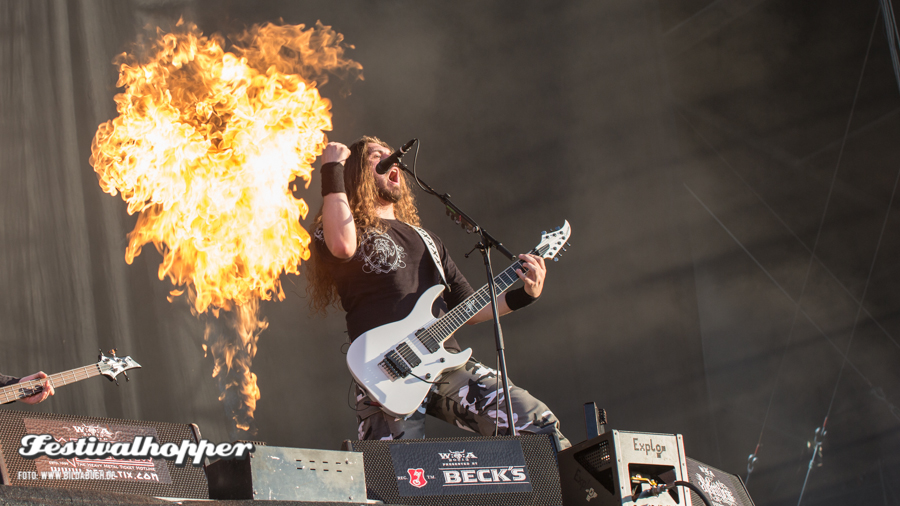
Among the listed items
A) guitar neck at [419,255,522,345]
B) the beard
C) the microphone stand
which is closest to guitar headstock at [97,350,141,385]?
the beard

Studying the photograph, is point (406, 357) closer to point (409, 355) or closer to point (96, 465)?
point (409, 355)

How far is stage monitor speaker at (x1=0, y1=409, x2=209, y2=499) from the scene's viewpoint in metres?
1.60

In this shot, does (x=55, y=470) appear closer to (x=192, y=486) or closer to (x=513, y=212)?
(x=192, y=486)

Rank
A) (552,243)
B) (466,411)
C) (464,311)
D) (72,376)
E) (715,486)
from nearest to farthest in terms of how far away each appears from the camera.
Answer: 1. (715,486)
2. (466,411)
3. (464,311)
4. (72,376)
5. (552,243)

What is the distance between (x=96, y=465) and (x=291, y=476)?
1.46 feet

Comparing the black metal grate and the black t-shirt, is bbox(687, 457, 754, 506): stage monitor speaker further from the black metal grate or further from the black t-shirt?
the black t-shirt

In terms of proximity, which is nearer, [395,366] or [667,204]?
[395,366]

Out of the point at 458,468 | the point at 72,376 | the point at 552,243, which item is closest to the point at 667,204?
the point at 552,243

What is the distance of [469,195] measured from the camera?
15.5ft

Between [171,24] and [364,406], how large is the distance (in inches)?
105

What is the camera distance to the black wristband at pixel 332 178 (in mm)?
2672

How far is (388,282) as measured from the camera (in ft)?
8.91

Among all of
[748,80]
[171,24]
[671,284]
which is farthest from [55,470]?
[748,80]

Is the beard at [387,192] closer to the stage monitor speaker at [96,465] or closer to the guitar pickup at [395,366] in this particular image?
the guitar pickup at [395,366]
